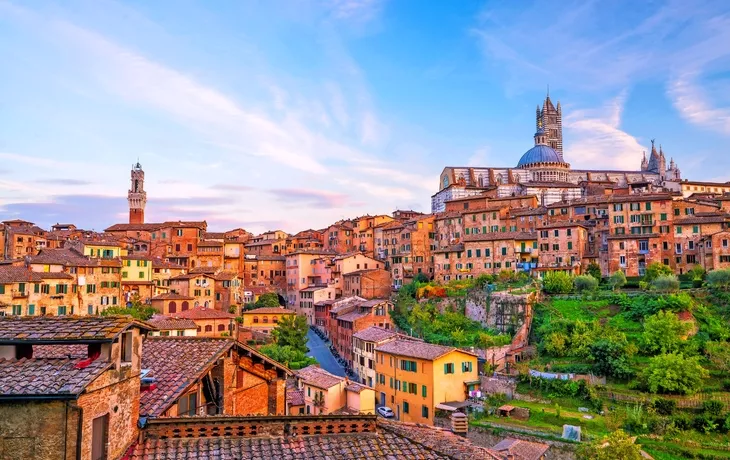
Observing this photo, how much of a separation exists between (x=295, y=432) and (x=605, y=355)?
3482 cm

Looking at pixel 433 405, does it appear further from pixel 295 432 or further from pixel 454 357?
pixel 295 432

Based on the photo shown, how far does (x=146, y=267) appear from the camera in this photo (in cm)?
6512

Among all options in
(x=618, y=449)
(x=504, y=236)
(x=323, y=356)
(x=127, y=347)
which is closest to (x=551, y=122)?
(x=504, y=236)

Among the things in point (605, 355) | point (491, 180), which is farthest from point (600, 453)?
point (491, 180)

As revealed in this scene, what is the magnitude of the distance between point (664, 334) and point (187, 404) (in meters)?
38.2

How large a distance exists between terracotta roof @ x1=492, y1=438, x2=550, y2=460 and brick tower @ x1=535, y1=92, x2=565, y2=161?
10668 cm

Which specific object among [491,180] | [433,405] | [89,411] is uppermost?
[491,180]

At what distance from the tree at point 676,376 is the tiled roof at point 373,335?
2034 cm

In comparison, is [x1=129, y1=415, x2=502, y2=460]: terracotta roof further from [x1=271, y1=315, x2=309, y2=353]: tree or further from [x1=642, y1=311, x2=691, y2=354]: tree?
[x1=271, y1=315, x2=309, y2=353]: tree

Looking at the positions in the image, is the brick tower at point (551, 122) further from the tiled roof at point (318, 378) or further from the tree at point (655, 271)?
the tiled roof at point (318, 378)

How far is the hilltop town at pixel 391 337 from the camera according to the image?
984 cm

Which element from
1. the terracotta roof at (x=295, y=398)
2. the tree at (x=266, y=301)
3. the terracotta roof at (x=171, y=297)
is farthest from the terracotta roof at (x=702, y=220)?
the terracotta roof at (x=171, y=297)

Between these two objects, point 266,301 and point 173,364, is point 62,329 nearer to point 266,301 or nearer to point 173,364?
point 173,364

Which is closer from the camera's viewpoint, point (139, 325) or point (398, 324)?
point (139, 325)
